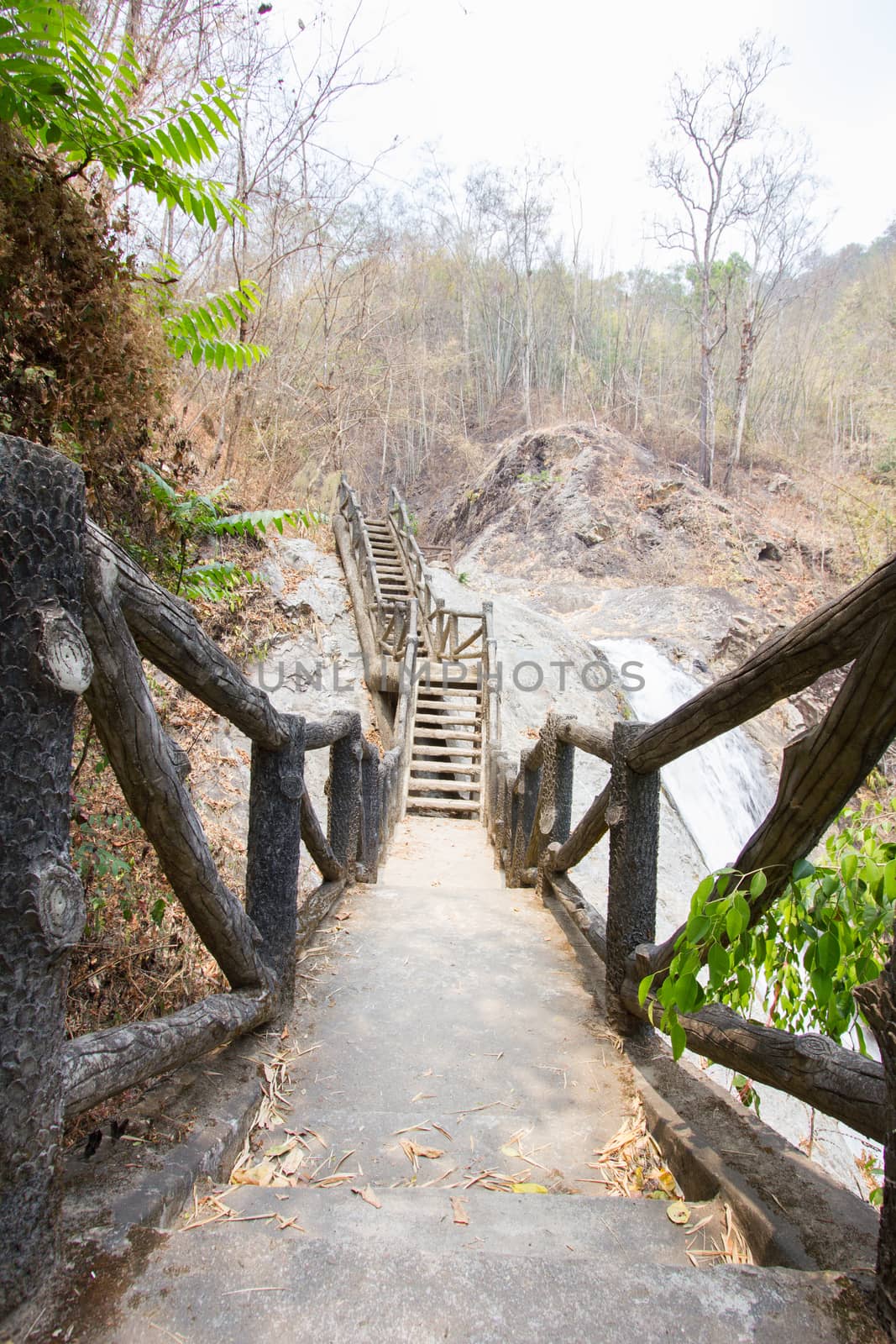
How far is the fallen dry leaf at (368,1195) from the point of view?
1.46 metres

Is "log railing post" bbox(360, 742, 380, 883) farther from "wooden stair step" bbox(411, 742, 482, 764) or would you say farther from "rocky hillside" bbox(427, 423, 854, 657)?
"rocky hillside" bbox(427, 423, 854, 657)

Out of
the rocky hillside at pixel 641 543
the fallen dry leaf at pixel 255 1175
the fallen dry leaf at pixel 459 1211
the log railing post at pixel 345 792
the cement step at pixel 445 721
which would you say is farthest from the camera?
the rocky hillside at pixel 641 543

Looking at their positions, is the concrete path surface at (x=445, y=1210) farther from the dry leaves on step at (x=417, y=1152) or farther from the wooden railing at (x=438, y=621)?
the wooden railing at (x=438, y=621)

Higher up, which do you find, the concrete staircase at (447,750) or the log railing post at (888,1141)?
the log railing post at (888,1141)

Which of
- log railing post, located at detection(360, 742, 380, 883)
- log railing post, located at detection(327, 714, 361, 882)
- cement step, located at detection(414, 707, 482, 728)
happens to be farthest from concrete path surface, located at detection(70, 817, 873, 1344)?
cement step, located at detection(414, 707, 482, 728)

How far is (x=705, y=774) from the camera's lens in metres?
11.8

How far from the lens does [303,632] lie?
1144cm

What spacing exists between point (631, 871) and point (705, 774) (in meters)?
10.1

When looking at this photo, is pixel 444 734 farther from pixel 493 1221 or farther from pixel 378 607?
pixel 493 1221

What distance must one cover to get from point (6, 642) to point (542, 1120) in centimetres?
178

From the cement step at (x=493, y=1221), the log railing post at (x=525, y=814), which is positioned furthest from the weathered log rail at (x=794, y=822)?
the log railing post at (x=525, y=814)

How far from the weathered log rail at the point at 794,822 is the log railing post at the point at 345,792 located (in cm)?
179

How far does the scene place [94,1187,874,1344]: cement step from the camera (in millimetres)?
1028

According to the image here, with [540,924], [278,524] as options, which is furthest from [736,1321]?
[278,524]
